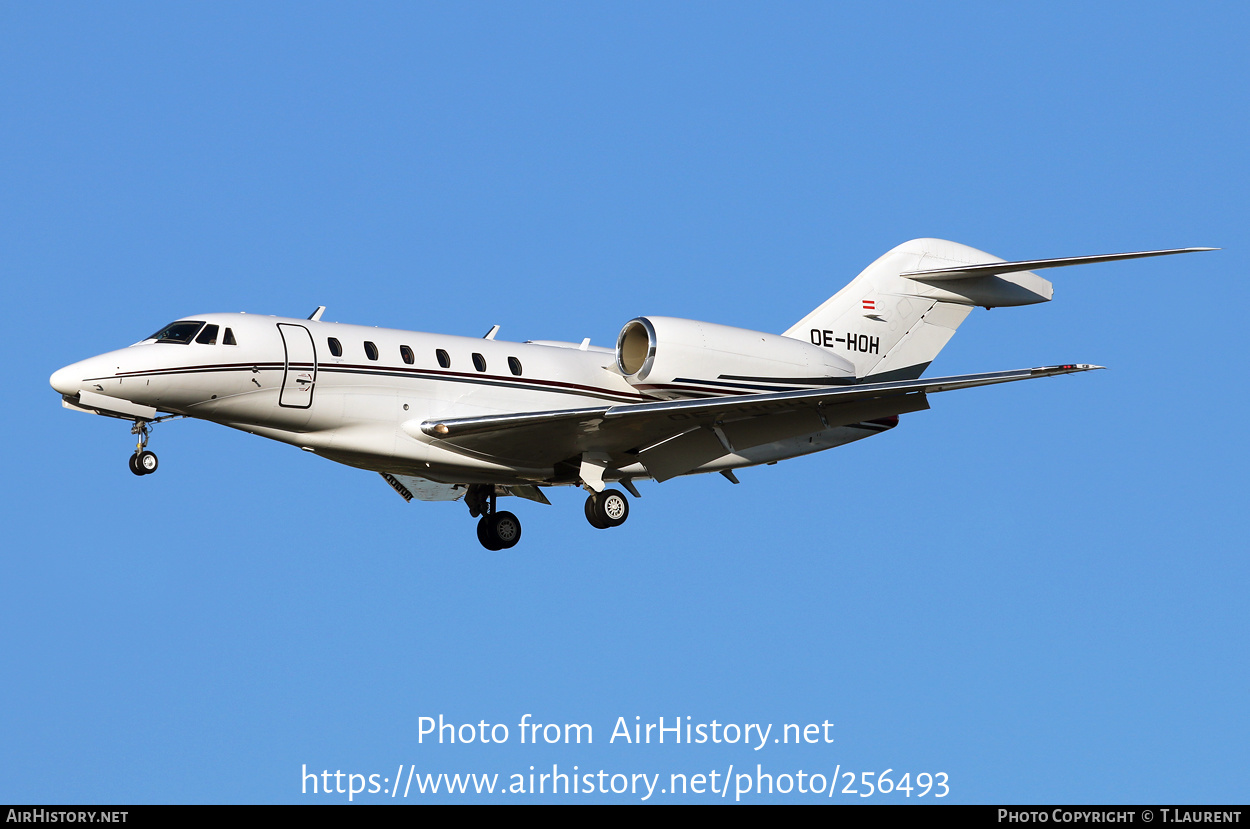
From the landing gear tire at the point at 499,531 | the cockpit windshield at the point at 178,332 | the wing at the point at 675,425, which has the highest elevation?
the cockpit windshield at the point at 178,332

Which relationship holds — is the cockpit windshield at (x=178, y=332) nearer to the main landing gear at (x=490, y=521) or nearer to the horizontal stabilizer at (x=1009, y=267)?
the main landing gear at (x=490, y=521)

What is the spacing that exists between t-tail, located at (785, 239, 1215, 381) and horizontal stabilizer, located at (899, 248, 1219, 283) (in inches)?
0.9

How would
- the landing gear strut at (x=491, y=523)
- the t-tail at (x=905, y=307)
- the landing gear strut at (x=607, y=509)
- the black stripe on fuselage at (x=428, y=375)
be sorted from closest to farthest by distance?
the black stripe on fuselage at (x=428, y=375), the landing gear strut at (x=607, y=509), the landing gear strut at (x=491, y=523), the t-tail at (x=905, y=307)

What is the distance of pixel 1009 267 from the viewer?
77.1 ft

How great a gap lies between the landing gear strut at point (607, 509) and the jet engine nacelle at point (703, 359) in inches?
67.5

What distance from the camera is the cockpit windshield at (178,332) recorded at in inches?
775

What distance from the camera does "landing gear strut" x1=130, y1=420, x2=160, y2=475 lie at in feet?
62.6

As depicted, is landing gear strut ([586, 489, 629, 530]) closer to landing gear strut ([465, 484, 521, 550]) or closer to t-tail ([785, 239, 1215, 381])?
landing gear strut ([465, 484, 521, 550])

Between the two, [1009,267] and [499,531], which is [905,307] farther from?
[499,531]

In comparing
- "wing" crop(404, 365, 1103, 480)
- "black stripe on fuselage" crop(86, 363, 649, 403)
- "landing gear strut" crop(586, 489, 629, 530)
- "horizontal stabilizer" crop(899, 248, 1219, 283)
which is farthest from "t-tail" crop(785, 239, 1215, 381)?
"landing gear strut" crop(586, 489, 629, 530)

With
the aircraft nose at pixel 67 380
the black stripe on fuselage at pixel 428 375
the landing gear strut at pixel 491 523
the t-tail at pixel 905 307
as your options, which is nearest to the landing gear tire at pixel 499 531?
the landing gear strut at pixel 491 523

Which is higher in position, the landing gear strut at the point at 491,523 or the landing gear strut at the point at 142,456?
the landing gear strut at the point at 142,456
